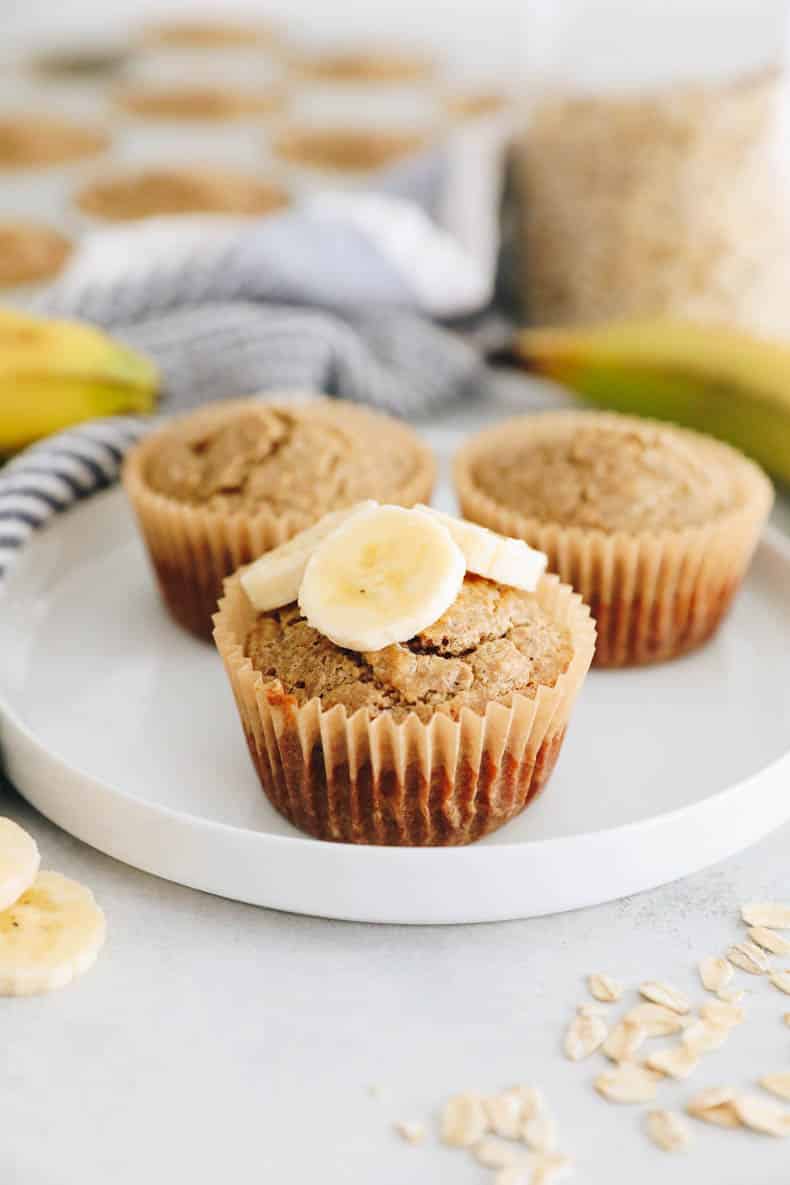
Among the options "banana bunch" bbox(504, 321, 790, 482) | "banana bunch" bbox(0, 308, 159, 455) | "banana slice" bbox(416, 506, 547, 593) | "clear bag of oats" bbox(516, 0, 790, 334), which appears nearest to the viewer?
"banana slice" bbox(416, 506, 547, 593)

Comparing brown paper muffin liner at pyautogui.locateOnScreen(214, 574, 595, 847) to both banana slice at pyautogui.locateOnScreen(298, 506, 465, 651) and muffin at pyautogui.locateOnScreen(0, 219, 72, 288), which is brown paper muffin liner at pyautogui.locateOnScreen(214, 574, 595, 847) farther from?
muffin at pyautogui.locateOnScreen(0, 219, 72, 288)

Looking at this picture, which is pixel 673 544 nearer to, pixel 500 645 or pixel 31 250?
pixel 500 645

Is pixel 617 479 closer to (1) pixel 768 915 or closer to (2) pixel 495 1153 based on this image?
(1) pixel 768 915

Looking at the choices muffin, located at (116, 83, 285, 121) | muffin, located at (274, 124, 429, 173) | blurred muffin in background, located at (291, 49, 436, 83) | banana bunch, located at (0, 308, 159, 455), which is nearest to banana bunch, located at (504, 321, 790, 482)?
banana bunch, located at (0, 308, 159, 455)

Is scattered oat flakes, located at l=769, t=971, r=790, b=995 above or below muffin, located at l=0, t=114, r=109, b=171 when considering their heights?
above

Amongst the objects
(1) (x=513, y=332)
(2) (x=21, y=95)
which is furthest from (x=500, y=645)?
(2) (x=21, y=95)
